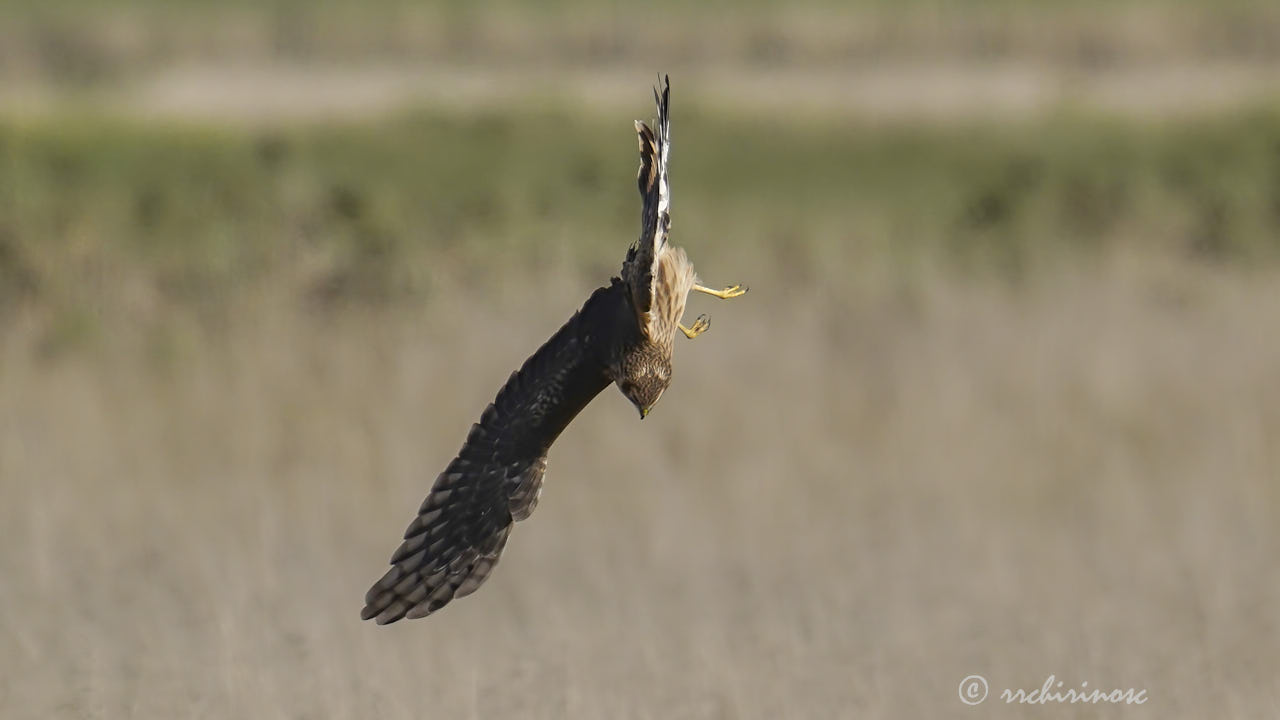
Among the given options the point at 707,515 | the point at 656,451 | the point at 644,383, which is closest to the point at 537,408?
the point at 644,383

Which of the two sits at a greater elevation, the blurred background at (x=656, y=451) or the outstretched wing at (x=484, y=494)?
the blurred background at (x=656, y=451)

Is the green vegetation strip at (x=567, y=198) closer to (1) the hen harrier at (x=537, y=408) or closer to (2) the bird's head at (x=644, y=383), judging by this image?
(1) the hen harrier at (x=537, y=408)

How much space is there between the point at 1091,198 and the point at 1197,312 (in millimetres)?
4606

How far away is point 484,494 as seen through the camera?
7230mm

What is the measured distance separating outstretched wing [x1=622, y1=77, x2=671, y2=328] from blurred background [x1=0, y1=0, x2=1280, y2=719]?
73.3 inches

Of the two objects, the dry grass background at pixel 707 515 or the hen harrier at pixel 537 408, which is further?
the dry grass background at pixel 707 515

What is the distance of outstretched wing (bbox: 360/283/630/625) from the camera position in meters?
6.93

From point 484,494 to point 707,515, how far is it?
3719 mm

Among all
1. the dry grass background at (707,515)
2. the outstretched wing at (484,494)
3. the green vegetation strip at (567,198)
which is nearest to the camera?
the outstretched wing at (484,494)

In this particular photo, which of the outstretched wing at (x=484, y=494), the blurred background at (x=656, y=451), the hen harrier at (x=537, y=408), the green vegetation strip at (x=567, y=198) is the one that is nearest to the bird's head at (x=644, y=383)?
the hen harrier at (x=537, y=408)

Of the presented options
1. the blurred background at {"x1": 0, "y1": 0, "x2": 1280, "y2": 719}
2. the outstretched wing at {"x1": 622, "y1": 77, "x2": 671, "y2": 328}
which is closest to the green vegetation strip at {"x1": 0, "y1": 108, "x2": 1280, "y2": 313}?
the blurred background at {"x1": 0, "y1": 0, "x2": 1280, "y2": 719}

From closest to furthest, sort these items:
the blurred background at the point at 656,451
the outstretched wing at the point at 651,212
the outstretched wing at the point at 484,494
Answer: the outstretched wing at the point at 651,212
the outstretched wing at the point at 484,494
the blurred background at the point at 656,451

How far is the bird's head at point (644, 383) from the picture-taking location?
6777mm

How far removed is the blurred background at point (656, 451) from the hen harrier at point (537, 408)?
62cm
